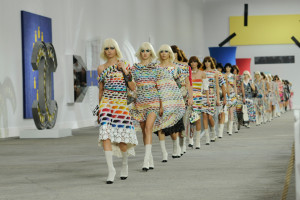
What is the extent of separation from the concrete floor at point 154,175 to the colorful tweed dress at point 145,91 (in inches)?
29.7

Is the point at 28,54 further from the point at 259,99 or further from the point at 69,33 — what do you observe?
the point at 259,99

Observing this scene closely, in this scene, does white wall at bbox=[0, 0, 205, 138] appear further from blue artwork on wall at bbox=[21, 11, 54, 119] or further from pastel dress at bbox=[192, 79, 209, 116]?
pastel dress at bbox=[192, 79, 209, 116]

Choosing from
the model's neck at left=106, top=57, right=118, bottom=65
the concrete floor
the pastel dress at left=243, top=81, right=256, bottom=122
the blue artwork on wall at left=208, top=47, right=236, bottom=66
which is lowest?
the concrete floor

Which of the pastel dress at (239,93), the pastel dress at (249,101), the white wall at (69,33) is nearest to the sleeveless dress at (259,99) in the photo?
the pastel dress at (249,101)

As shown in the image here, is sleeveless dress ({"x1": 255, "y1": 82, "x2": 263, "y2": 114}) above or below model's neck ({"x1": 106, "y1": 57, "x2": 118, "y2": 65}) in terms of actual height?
below

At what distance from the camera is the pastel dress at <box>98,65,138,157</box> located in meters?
7.78

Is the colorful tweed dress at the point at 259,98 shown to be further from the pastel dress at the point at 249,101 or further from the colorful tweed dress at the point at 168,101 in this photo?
the colorful tweed dress at the point at 168,101

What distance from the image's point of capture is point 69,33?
2303 centimetres

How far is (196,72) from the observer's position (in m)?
13.4

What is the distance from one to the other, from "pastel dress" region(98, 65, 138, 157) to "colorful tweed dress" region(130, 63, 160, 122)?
1262 millimetres

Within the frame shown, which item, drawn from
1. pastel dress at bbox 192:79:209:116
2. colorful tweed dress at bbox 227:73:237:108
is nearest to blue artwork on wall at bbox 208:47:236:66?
colorful tweed dress at bbox 227:73:237:108

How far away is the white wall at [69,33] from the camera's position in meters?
18.3

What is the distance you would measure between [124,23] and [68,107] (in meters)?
7.54

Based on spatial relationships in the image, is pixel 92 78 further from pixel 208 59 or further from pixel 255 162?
pixel 255 162
